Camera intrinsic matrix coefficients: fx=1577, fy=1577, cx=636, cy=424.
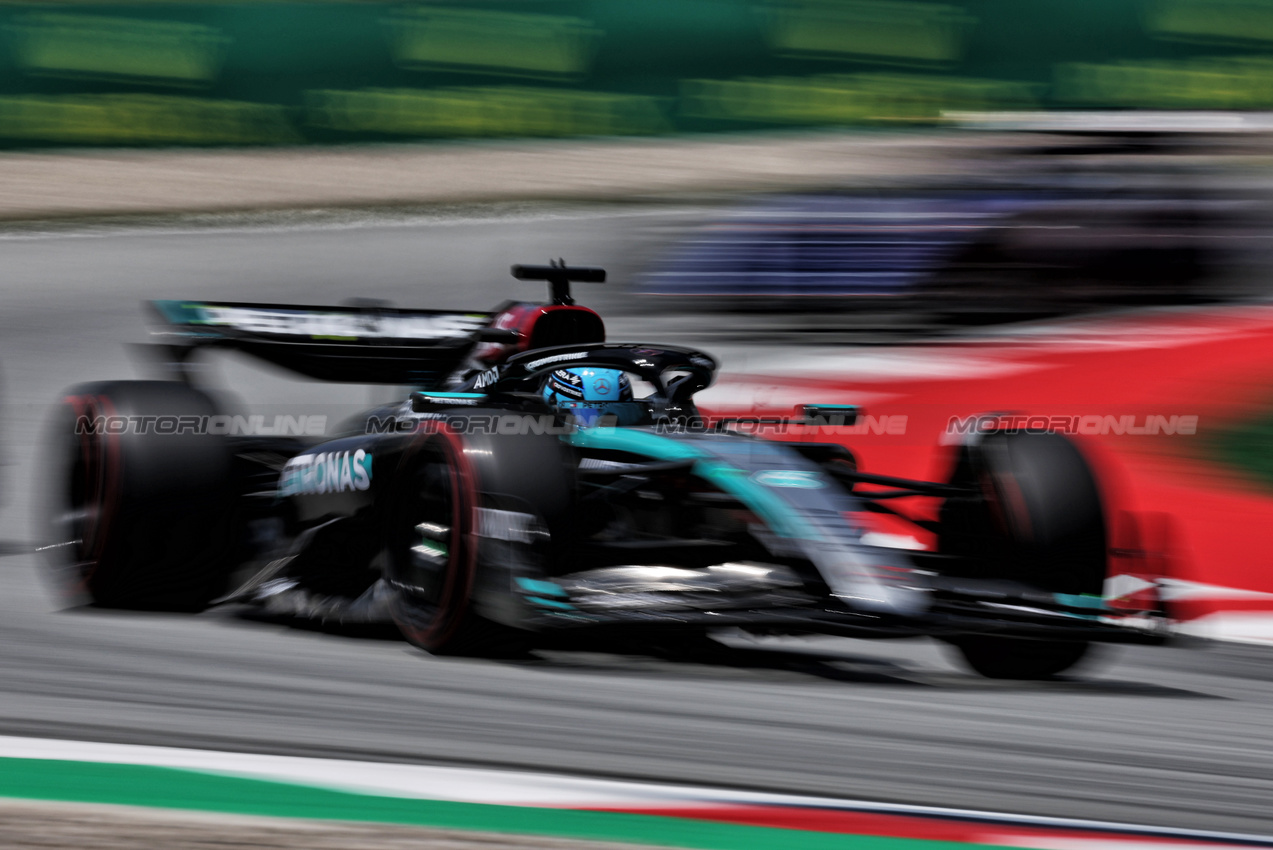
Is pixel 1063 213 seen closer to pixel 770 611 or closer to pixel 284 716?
pixel 770 611

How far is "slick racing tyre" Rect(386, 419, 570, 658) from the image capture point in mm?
4445

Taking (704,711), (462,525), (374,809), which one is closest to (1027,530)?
(704,711)

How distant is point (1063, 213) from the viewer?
959 centimetres

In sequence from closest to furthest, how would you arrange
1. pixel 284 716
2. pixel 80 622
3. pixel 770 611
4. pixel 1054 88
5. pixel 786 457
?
pixel 284 716
pixel 770 611
pixel 786 457
pixel 80 622
pixel 1054 88

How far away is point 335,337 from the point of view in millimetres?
6375

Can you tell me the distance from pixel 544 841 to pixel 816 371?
255 inches

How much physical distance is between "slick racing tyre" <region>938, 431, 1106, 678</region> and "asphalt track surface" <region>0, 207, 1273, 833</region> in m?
0.14

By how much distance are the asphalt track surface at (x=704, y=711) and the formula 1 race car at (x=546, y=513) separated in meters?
0.19

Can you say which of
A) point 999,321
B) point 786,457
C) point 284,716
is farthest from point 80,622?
point 999,321

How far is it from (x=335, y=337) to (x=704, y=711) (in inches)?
115

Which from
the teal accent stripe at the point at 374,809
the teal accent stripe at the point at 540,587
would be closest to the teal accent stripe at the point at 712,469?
the teal accent stripe at the point at 540,587

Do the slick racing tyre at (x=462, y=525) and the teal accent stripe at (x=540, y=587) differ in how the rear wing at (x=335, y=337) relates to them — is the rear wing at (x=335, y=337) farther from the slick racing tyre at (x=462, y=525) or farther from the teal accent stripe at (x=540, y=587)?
the teal accent stripe at (x=540, y=587)

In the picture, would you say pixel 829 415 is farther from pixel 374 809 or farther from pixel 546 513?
pixel 374 809

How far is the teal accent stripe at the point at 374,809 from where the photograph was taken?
3082mm
